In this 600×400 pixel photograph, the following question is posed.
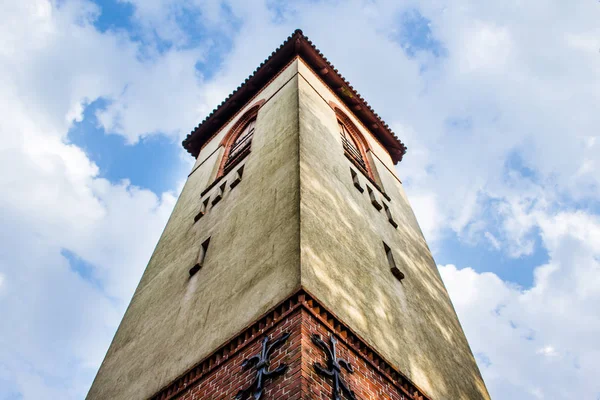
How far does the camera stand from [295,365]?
17.2ft

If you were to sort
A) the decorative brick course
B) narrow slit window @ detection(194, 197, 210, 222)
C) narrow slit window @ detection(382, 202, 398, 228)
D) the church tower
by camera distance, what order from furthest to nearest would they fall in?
narrow slit window @ detection(382, 202, 398, 228), narrow slit window @ detection(194, 197, 210, 222), the church tower, the decorative brick course

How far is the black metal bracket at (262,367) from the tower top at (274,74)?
39.1ft

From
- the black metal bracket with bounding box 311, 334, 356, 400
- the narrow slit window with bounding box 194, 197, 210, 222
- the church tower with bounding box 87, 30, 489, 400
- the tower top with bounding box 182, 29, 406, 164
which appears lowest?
the black metal bracket with bounding box 311, 334, 356, 400

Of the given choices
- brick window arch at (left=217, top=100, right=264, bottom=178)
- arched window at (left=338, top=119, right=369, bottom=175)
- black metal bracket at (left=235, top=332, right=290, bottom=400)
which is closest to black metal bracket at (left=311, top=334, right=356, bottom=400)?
black metal bracket at (left=235, top=332, right=290, bottom=400)

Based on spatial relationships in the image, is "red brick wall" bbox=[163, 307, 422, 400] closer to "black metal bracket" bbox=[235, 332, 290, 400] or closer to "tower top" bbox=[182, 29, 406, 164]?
"black metal bracket" bbox=[235, 332, 290, 400]

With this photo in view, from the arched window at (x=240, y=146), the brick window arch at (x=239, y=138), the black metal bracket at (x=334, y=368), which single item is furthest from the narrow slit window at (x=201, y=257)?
the black metal bracket at (x=334, y=368)

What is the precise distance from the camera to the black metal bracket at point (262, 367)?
5.35 meters

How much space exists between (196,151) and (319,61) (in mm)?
5192

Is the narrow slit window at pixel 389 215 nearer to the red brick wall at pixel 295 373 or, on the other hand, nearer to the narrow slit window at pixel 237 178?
the narrow slit window at pixel 237 178

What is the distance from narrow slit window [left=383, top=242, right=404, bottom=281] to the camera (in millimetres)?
9047

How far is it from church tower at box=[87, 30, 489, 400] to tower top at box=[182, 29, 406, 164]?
9.87ft

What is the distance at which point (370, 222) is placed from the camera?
10008 millimetres

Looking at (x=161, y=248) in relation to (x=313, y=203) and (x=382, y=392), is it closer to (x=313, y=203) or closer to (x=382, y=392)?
(x=313, y=203)

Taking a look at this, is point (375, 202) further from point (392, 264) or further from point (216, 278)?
point (216, 278)
